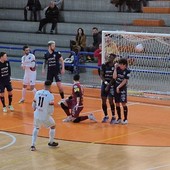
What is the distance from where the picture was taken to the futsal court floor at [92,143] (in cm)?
1049

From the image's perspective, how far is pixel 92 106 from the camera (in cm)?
1653

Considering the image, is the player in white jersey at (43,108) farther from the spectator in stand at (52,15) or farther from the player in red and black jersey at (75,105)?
the spectator in stand at (52,15)

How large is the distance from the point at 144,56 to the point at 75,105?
17.2ft

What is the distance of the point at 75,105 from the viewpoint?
1426cm

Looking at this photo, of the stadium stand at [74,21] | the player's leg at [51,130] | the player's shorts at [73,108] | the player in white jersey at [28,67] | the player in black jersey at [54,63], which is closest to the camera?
the player's leg at [51,130]

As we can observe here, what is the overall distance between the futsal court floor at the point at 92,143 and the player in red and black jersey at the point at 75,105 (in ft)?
0.61

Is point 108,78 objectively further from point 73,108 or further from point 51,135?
point 51,135

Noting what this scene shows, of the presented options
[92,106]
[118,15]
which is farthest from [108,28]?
[92,106]

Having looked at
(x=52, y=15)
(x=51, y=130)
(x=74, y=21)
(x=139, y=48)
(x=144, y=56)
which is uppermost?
(x=52, y=15)

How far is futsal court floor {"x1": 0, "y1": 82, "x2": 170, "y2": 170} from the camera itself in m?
10.5

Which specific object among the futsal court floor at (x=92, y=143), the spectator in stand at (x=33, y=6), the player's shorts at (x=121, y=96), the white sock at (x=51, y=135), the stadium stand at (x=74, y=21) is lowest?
the futsal court floor at (x=92, y=143)

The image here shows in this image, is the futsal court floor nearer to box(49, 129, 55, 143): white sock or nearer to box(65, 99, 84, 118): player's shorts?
box(49, 129, 55, 143): white sock

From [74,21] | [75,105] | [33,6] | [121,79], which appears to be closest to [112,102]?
[121,79]

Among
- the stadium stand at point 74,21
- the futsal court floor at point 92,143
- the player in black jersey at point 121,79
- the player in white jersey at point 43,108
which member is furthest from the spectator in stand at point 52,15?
the player in white jersey at point 43,108
